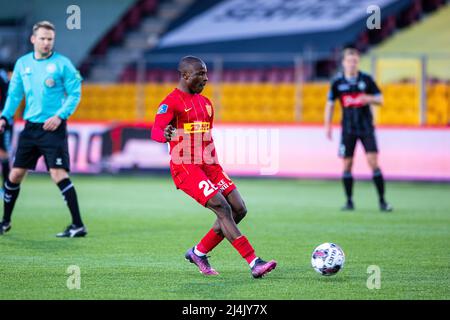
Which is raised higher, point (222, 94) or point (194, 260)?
point (222, 94)

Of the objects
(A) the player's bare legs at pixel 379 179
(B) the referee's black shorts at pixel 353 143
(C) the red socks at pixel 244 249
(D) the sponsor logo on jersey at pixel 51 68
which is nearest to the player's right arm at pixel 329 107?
(B) the referee's black shorts at pixel 353 143

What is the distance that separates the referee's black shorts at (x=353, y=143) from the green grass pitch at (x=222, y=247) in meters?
0.93

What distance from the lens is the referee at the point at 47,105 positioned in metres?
10.2

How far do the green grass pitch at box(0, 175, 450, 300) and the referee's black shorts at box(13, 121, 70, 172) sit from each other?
0.85m

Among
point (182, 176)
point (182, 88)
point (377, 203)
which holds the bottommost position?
point (377, 203)

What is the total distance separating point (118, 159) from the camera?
21.4 metres

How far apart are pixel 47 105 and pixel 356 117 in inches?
219

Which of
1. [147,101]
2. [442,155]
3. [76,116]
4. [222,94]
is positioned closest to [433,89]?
[442,155]

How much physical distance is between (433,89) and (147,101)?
744 cm

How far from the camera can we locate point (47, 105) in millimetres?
10250

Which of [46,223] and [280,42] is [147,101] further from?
[46,223]

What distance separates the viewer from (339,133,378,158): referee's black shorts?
1402cm

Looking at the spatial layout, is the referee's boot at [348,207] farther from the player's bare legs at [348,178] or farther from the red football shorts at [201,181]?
the red football shorts at [201,181]

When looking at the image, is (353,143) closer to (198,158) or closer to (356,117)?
(356,117)
